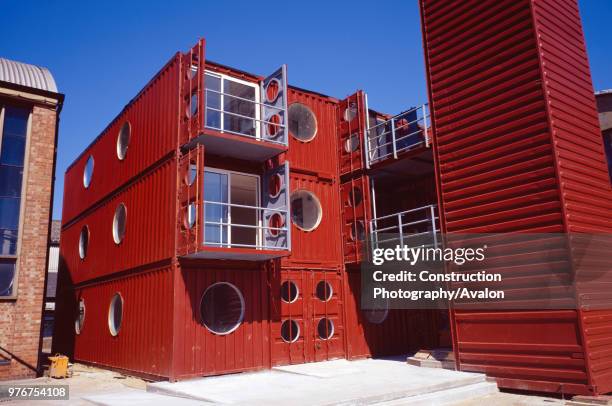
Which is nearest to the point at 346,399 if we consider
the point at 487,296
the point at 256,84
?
the point at 487,296

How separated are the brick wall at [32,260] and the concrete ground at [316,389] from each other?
945mm

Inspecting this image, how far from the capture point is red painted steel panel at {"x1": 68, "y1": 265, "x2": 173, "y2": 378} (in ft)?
41.2

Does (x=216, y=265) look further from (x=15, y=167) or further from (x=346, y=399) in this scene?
(x=15, y=167)

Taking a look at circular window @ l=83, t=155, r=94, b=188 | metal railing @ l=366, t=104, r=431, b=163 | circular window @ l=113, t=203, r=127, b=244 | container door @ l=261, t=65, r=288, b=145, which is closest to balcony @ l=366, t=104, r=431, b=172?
metal railing @ l=366, t=104, r=431, b=163

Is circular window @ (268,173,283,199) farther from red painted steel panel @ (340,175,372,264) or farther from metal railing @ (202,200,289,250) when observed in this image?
red painted steel panel @ (340,175,372,264)

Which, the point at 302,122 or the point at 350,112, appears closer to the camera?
the point at 302,122

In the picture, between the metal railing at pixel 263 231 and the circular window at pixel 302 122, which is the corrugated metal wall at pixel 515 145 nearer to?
the metal railing at pixel 263 231

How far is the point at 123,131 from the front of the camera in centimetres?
1809

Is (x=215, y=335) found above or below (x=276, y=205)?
below

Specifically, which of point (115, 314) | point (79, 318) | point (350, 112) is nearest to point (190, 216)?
point (115, 314)

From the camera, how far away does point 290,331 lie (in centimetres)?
1425

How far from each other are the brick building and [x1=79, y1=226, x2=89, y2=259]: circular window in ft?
18.2

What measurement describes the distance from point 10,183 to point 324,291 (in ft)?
34.7

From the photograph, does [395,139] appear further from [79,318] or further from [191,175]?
[79,318]
